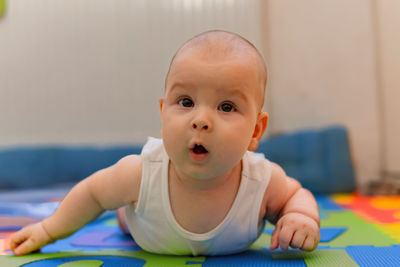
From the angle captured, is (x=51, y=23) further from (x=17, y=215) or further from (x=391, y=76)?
(x=391, y=76)

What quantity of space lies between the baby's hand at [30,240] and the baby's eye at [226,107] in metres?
0.43

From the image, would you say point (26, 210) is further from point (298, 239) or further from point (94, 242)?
point (298, 239)

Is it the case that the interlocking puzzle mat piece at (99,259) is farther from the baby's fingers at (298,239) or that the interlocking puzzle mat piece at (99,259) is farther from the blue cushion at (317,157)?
the blue cushion at (317,157)

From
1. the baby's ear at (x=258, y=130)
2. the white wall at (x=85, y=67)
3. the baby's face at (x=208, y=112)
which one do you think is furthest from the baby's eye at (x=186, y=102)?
the white wall at (x=85, y=67)

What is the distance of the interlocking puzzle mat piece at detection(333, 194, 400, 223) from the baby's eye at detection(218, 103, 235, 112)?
2.33 feet

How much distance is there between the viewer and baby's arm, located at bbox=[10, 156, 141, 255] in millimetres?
761

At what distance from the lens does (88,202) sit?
778 millimetres

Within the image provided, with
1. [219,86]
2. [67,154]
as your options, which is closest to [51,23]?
[67,154]

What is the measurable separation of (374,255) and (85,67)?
1832mm

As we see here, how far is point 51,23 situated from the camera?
2184mm

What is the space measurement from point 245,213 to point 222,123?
0.67 feet

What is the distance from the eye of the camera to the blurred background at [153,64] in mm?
2074

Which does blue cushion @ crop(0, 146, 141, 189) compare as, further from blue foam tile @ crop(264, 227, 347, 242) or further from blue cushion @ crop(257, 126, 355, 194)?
blue foam tile @ crop(264, 227, 347, 242)

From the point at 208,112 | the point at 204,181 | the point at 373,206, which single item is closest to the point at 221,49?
the point at 208,112
